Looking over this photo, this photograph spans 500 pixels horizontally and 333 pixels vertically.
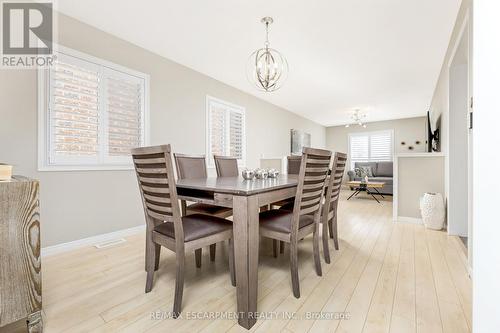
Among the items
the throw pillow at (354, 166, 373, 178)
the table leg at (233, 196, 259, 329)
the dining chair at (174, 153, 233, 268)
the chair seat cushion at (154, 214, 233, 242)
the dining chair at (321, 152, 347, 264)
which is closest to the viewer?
the table leg at (233, 196, 259, 329)

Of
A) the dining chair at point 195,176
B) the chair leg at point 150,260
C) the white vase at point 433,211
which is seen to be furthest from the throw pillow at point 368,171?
the chair leg at point 150,260

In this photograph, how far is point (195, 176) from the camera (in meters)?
2.48

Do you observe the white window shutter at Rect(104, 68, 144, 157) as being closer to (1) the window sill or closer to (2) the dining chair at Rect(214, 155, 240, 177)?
Answer: (1) the window sill

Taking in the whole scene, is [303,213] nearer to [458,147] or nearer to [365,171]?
[458,147]

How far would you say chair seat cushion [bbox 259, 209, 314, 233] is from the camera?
1.57m

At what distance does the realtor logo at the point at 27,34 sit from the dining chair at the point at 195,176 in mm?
1604

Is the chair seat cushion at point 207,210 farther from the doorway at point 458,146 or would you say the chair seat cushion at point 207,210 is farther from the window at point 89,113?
the doorway at point 458,146

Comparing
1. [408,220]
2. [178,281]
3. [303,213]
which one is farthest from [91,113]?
[408,220]

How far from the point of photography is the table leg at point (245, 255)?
125 cm

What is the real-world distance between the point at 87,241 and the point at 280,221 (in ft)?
7.19

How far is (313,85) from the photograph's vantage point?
14.6ft

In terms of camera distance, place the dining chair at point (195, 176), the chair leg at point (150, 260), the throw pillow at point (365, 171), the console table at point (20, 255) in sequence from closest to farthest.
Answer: the console table at point (20, 255), the chair leg at point (150, 260), the dining chair at point (195, 176), the throw pillow at point (365, 171)
